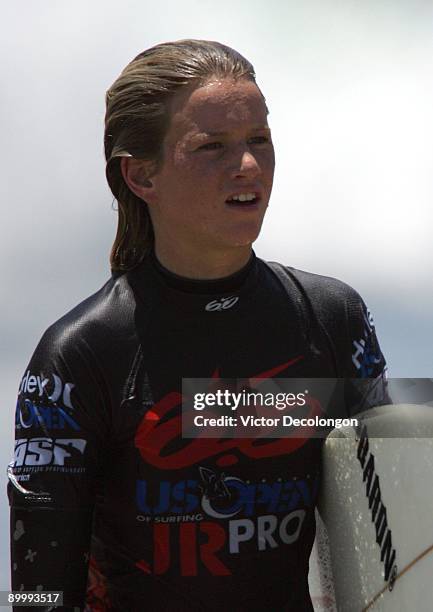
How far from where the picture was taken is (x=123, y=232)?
13.6 feet

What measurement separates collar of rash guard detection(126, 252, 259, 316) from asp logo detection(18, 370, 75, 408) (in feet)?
1.38

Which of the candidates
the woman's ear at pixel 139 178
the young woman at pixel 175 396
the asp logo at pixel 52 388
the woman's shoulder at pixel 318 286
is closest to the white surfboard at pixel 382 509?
the young woman at pixel 175 396

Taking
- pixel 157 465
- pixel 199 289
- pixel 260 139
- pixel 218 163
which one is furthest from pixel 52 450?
pixel 260 139

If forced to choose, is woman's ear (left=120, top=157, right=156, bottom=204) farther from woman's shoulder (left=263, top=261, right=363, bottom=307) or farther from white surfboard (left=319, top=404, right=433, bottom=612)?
white surfboard (left=319, top=404, right=433, bottom=612)

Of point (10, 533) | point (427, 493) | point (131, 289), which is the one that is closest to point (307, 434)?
point (427, 493)

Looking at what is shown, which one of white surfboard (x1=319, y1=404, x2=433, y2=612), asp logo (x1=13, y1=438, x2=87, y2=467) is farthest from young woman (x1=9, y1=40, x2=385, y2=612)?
white surfboard (x1=319, y1=404, x2=433, y2=612)

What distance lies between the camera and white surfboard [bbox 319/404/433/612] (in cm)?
376

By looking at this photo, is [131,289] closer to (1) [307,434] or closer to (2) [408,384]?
(1) [307,434]

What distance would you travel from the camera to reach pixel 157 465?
3.80m

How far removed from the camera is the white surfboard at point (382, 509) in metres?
3.76

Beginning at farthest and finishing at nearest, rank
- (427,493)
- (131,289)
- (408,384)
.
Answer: (408,384)
(131,289)
(427,493)

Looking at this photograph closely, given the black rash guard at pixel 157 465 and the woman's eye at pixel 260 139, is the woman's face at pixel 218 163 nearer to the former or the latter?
the woman's eye at pixel 260 139

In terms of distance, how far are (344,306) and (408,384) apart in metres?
0.41

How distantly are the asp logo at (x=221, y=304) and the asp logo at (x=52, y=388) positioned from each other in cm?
52
